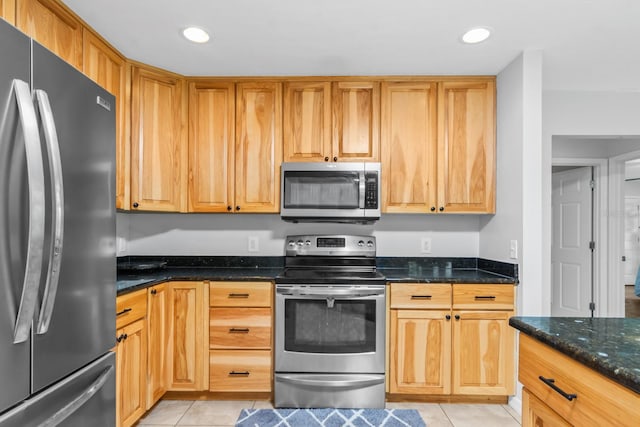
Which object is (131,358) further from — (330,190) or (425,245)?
(425,245)

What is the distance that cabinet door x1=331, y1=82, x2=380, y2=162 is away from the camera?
2703 mm

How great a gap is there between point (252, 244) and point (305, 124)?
3.58 feet

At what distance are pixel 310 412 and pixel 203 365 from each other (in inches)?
31.2

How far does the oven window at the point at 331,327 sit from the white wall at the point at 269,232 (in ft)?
2.42

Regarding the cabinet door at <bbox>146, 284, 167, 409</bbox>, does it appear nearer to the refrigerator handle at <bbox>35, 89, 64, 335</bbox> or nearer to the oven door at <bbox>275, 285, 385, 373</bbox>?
the oven door at <bbox>275, 285, 385, 373</bbox>

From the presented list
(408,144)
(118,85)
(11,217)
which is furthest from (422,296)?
(118,85)

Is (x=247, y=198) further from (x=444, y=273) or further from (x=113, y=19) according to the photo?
(x=444, y=273)

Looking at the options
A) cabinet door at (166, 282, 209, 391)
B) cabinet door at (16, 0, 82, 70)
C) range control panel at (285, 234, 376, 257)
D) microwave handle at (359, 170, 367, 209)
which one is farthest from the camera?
range control panel at (285, 234, 376, 257)

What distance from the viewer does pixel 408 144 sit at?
2.70 m

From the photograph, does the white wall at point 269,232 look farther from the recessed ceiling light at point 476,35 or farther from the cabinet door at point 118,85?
the recessed ceiling light at point 476,35

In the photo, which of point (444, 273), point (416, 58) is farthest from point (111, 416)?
point (416, 58)

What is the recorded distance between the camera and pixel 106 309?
1.27m

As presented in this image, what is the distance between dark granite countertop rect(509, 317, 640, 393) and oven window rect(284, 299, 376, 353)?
121cm

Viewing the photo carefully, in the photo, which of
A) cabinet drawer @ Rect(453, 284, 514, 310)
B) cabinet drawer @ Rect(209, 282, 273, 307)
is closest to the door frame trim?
cabinet drawer @ Rect(453, 284, 514, 310)
